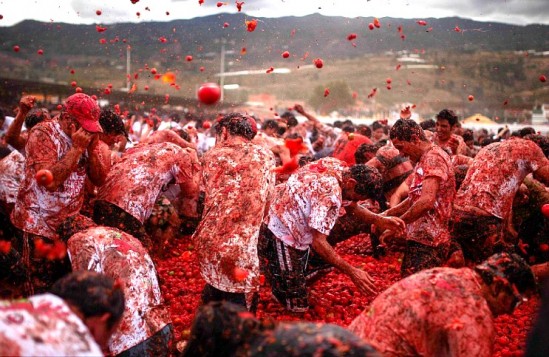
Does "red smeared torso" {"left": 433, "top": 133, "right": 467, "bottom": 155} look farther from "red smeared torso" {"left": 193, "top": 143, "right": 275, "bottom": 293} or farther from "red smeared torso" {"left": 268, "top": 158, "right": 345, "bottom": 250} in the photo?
"red smeared torso" {"left": 193, "top": 143, "right": 275, "bottom": 293}

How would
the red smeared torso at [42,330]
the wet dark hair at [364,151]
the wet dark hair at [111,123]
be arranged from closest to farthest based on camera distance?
the red smeared torso at [42,330] → the wet dark hair at [111,123] → the wet dark hair at [364,151]

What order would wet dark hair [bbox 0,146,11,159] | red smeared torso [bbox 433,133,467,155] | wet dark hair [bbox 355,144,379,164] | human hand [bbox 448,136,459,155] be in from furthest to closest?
human hand [bbox 448,136,459,155] < wet dark hair [bbox 355,144,379,164] < red smeared torso [bbox 433,133,467,155] < wet dark hair [bbox 0,146,11,159]

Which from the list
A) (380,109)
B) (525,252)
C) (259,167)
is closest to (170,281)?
(259,167)

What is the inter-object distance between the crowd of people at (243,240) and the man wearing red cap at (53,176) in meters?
0.01

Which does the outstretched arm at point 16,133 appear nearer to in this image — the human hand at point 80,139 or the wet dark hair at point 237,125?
the human hand at point 80,139

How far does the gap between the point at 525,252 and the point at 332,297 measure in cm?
268

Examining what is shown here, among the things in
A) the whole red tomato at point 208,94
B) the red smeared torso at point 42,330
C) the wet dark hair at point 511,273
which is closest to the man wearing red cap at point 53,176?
the whole red tomato at point 208,94

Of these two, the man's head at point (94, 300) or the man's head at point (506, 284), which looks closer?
the man's head at point (94, 300)

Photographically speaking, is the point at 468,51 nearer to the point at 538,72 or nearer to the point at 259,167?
the point at 538,72

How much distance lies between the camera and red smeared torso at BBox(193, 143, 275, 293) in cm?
A: 442

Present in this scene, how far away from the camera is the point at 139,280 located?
354 cm

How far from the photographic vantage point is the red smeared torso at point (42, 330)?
6.27ft

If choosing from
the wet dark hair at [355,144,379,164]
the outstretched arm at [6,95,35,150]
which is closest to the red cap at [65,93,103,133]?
the outstretched arm at [6,95,35,150]

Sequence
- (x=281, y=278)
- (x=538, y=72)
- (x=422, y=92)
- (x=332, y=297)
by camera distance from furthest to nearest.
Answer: (x=422, y=92) → (x=538, y=72) → (x=332, y=297) → (x=281, y=278)
